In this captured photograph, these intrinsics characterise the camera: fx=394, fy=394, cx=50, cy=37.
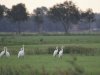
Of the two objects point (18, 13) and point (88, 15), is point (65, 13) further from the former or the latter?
point (18, 13)

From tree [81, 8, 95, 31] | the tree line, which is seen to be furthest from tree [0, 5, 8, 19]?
tree [81, 8, 95, 31]

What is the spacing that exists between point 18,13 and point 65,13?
57.2 ft

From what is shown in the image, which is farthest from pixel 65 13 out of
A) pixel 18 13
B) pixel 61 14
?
pixel 18 13

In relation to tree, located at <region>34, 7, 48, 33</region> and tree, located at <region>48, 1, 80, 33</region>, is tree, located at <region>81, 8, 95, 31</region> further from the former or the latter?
tree, located at <region>34, 7, 48, 33</region>

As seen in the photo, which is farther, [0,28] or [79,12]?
[0,28]

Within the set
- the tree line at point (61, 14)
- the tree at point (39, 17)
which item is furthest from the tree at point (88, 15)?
the tree at point (39, 17)

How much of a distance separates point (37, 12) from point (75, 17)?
105ft

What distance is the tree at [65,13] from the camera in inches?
5704

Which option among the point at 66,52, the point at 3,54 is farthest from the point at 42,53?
the point at 3,54

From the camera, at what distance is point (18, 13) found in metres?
145

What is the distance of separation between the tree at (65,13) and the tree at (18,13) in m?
10.9

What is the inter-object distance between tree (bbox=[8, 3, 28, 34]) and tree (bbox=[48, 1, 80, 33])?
1087 cm

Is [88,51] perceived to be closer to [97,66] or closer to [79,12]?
A: [97,66]

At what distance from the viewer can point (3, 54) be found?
37.3m
